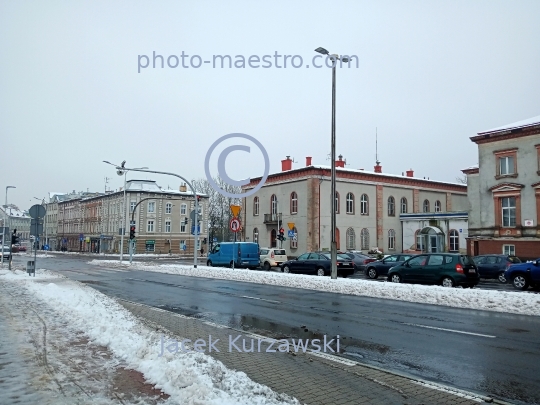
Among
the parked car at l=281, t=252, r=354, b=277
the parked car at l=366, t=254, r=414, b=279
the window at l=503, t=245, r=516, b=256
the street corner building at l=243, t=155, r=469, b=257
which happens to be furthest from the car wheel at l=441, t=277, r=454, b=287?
the street corner building at l=243, t=155, r=469, b=257

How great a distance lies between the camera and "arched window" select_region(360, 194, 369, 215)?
1960 inches

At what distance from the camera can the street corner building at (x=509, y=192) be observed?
3328 centimetres

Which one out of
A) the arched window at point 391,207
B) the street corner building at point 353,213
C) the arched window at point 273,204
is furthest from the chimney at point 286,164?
the arched window at point 391,207

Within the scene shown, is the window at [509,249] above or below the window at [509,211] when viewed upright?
below

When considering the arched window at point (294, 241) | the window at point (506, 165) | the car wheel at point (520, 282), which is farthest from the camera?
the arched window at point (294, 241)

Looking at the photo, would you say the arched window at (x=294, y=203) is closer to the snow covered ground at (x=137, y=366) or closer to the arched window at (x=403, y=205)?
the arched window at (x=403, y=205)

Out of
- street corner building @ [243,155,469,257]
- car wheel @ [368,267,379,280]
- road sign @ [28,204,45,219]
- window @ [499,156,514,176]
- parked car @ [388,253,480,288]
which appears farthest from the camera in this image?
street corner building @ [243,155,469,257]

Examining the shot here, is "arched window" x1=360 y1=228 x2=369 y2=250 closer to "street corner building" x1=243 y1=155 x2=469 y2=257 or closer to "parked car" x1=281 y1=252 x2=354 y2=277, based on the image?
"street corner building" x1=243 y1=155 x2=469 y2=257

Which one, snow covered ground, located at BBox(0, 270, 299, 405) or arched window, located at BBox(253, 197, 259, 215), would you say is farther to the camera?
arched window, located at BBox(253, 197, 259, 215)

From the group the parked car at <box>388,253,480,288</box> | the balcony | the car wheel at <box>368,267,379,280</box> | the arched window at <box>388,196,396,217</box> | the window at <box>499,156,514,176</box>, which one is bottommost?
the car wheel at <box>368,267,379,280</box>

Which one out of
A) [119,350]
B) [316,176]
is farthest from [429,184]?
[119,350]

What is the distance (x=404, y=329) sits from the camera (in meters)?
10.3

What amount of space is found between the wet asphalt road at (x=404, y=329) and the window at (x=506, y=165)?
80.8ft

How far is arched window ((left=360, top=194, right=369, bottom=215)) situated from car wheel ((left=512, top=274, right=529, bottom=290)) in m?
29.8
